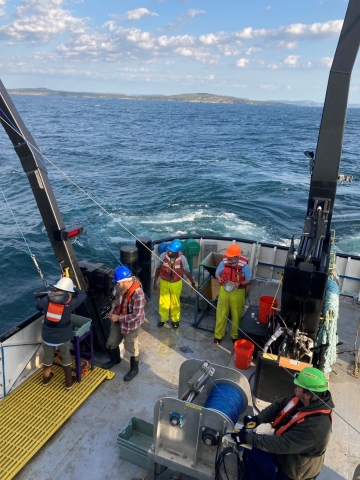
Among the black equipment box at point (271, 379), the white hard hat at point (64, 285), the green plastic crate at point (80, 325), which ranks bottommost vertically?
the black equipment box at point (271, 379)

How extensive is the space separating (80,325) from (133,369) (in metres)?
1.00

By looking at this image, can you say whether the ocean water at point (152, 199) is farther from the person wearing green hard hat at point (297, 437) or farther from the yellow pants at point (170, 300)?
the person wearing green hard hat at point (297, 437)

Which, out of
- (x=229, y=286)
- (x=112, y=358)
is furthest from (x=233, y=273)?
(x=112, y=358)

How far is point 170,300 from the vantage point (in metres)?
7.09

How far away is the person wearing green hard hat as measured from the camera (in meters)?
3.21

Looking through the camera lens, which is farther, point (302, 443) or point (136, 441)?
point (136, 441)

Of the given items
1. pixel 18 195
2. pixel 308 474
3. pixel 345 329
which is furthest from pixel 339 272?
pixel 18 195

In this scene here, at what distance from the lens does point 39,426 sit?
4.87 m

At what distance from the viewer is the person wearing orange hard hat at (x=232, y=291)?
664 centimetres

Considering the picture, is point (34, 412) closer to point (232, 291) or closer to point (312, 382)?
point (232, 291)

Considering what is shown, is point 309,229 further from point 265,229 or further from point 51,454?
point 265,229

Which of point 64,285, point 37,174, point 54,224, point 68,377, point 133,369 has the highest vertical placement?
point 37,174

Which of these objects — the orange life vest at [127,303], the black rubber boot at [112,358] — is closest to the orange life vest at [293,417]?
the orange life vest at [127,303]

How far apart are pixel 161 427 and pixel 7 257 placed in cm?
1248
